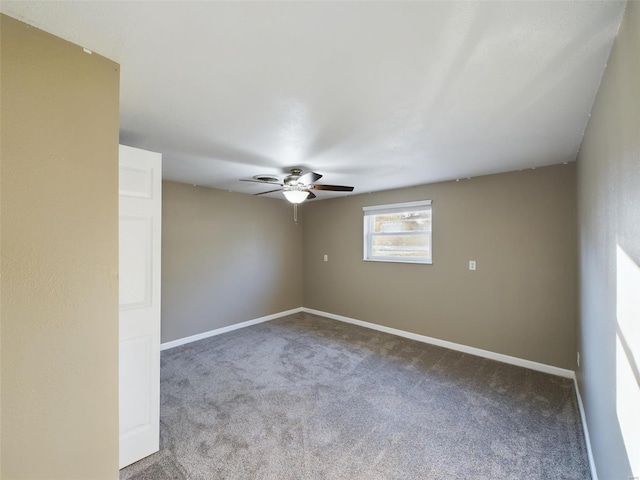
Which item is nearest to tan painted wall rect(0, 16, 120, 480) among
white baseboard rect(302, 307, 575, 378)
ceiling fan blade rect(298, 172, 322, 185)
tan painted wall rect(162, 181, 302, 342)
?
ceiling fan blade rect(298, 172, 322, 185)

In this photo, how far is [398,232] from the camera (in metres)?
4.28

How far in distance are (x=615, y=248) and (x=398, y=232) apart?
3.06 m

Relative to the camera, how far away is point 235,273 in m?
4.47

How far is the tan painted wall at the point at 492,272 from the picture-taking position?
2.89 metres

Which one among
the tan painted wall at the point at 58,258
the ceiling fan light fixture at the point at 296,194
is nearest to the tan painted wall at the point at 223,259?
the ceiling fan light fixture at the point at 296,194

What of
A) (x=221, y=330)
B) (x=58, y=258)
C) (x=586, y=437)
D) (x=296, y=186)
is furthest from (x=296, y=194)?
(x=586, y=437)

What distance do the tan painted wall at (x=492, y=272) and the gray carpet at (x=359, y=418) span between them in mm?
389

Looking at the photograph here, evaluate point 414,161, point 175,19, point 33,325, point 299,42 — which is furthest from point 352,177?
point 33,325

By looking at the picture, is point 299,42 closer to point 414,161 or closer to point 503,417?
point 414,161

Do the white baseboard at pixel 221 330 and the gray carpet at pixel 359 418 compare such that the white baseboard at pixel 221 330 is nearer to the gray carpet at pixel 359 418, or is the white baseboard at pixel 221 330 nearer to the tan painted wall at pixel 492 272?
the gray carpet at pixel 359 418

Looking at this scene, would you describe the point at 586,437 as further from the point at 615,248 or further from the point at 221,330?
the point at 221,330

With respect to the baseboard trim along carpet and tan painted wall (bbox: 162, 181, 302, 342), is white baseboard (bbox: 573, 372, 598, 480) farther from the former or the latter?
tan painted wall (bbox: 162, 181, 302, 342)

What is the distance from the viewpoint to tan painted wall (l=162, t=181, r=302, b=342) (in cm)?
379

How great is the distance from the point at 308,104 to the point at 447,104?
2.74ft
